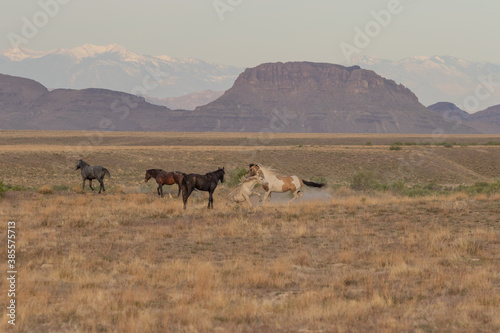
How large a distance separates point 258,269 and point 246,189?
9611mm

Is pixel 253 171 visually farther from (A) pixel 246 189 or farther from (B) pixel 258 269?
(B) pixel 258 269

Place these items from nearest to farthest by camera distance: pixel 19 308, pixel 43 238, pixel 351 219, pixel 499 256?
pixel 19 308 < pixel 499 256 < pixel 43 238 < pixel 351 219

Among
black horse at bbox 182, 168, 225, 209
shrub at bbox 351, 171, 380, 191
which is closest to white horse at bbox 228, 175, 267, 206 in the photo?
black horse at bbox 182, 168, 225, 209

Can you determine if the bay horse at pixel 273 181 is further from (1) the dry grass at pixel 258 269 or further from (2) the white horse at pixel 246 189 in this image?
(1) the dry grass at pixel 258 269

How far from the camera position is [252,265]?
11.6 metres

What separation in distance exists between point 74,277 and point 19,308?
7.22ft

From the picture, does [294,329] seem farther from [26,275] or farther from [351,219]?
[351,219]

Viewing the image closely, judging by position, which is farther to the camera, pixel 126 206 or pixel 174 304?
pixel 126 206

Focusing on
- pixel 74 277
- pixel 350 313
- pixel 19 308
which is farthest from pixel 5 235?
pixel 350 313

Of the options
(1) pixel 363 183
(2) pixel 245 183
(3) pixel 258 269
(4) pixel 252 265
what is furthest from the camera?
(1) pixel 363 183

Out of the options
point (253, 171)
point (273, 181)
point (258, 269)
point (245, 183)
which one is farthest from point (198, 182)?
point (258, 269)

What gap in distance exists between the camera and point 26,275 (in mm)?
10430

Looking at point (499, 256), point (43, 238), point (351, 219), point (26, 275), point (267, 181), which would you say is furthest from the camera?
point (267, 181)

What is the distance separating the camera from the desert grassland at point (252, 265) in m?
8.02
